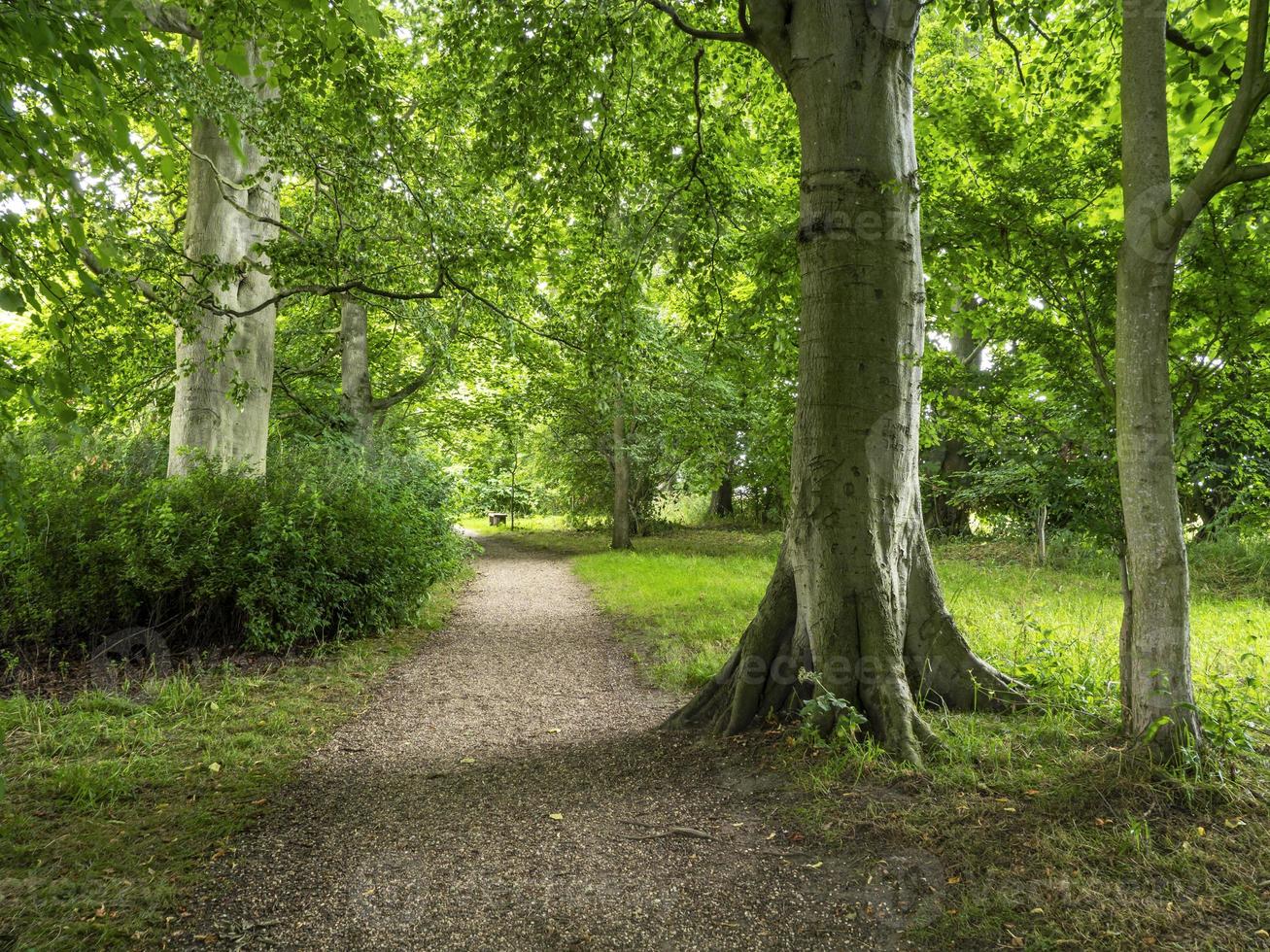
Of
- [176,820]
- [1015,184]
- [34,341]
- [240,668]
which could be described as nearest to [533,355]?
[240,668]

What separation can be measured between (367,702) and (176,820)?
7.43 feet

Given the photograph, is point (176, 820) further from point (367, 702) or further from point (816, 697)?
point (816, 697)

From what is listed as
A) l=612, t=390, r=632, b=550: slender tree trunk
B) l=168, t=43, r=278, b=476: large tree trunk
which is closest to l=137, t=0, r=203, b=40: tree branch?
l=168, t=43, r=278, b=476: large tree trunk

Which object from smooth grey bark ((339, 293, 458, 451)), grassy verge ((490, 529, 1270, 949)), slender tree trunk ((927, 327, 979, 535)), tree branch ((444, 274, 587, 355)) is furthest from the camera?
slender tree trunk ((927, 327, 979, 535))

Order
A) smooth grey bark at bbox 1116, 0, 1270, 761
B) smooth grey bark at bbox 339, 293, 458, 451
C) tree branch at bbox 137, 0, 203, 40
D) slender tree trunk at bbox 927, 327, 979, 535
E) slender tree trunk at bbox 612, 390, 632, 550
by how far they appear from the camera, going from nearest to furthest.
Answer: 1. smooth grey bark at bbox 1116, 0, 1270, 761
2. tree branch at bbox 137, 0, 203, 40
3. smooth grey bark at bbox 339, 293, 458, 451
4. slender tree trunk at bbox 927, 327, 979, 535
5. slender tree trunk at bbox 612, 390, 632, 550

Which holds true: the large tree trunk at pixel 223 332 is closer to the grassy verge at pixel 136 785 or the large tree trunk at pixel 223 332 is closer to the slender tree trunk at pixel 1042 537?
the grassy verge at pixel 136 785

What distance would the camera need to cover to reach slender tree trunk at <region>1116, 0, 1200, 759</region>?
3.35m

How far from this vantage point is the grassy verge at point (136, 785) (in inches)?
114

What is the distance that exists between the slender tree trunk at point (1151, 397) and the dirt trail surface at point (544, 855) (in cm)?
150

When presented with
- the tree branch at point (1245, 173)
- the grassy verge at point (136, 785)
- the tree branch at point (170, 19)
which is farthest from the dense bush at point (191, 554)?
the tree branch at point (1245, 173)

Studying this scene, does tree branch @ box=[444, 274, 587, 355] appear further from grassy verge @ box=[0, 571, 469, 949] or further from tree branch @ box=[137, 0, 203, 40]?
tree branch @ box=[137, 0, 203, 40]

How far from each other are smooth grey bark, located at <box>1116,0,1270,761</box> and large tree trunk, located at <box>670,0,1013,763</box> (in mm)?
1173

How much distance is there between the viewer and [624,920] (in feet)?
9.56

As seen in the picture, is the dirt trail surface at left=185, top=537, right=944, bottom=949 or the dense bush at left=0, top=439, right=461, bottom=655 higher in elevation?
the dense bush at left=0, top=439, right=461, bottom=655
